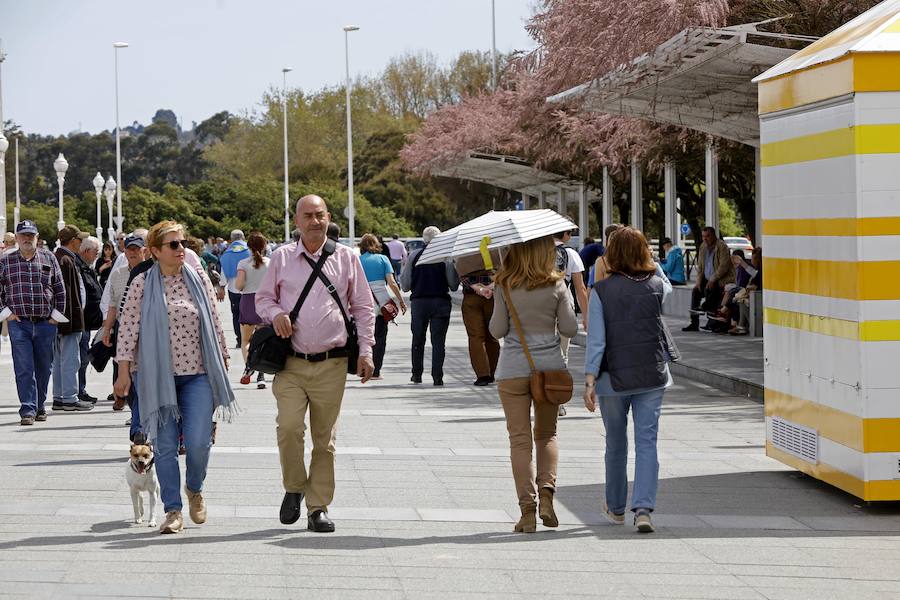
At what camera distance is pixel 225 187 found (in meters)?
82.2

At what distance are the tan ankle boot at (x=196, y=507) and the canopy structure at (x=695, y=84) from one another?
9626 millimetres

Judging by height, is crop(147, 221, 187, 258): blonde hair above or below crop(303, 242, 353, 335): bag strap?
above

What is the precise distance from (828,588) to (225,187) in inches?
3038

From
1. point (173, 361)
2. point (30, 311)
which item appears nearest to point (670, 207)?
point (30, 311)

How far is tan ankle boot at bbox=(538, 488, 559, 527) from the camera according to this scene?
8102mm

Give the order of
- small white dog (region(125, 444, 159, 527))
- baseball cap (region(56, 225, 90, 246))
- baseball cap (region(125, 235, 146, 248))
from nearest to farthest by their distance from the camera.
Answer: small white dog (region(125, 444, 159, 527)) < baseball cap (region(125, 235, 146, 248)) < baseball cap (region(56, 225, 90, 246))

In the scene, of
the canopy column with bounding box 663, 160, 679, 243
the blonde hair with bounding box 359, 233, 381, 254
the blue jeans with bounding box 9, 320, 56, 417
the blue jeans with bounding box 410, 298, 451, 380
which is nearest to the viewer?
the blue jeans with bounding box 9, 320, 56, 417

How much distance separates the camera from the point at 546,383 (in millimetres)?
8047

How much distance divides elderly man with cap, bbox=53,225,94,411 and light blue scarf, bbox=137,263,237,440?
20.8 ft

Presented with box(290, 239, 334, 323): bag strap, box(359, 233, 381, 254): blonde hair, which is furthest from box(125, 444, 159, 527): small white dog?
box(359, 233, 381, 254): blonde hair

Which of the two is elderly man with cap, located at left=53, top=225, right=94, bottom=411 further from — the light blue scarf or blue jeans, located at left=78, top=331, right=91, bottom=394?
the light blue scarf

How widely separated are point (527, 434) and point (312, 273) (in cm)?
144

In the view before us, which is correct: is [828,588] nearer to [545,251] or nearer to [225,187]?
[545,251]

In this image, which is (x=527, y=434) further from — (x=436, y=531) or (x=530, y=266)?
(x=530, y=266)
